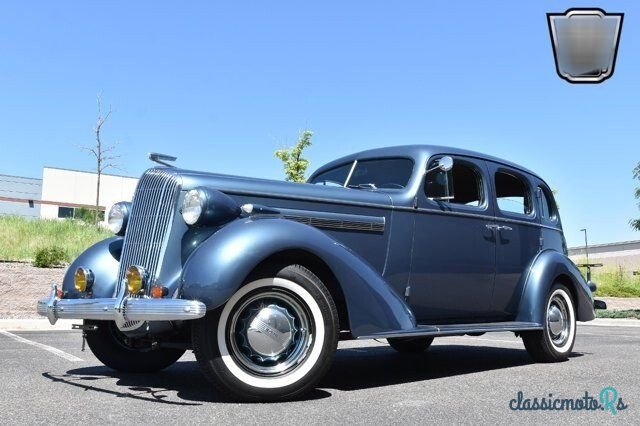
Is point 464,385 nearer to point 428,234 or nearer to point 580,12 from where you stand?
point 428,234

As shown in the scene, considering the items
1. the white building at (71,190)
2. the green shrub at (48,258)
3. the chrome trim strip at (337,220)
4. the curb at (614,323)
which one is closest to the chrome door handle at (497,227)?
the chrome trim strip at (337,220)

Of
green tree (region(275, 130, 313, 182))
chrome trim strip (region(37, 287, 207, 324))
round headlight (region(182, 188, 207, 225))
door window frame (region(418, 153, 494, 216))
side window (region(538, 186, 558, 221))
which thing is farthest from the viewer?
green tree (region(275, 130, 313, 182))

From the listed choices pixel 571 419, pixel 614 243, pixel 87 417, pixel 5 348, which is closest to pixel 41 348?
pixel 5 348

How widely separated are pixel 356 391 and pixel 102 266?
218 cm

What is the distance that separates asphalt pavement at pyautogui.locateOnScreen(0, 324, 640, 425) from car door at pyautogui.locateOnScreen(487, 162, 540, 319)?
26.0 inches

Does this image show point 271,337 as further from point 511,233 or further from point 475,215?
point 511,233

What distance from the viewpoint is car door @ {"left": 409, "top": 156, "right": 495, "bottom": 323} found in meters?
5.20

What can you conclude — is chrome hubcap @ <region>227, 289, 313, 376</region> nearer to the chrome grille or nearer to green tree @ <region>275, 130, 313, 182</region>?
the chrome grille

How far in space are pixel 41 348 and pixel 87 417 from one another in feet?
13.7

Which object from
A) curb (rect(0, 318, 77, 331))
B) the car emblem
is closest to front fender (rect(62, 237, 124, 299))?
the car emblem

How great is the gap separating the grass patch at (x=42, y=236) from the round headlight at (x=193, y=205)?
12.3 m

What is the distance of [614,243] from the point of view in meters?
59.0

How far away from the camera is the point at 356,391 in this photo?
4.29 meters

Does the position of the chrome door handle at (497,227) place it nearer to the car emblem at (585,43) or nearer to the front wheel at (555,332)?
the front wheel at (555,332)
